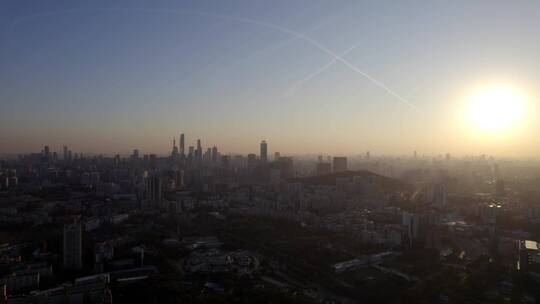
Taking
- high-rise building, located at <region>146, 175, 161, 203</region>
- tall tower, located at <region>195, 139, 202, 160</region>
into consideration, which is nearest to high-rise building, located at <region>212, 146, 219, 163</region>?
tall tower, located at <region>195, 139, 202, 160</region>

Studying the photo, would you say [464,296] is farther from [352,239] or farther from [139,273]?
[139,273]

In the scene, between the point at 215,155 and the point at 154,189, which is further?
the point at 215,155

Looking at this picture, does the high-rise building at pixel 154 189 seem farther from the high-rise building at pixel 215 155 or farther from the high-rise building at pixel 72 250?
the high-rise building at pixel 215 155

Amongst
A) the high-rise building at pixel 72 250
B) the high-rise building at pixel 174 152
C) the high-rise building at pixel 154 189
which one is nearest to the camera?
the high-rise building at pixel 72 250

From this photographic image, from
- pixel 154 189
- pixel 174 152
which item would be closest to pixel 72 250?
pixel 154 189

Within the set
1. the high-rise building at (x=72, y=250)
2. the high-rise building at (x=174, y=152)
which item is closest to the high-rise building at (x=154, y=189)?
the high-rise building at (x=72, y=250)

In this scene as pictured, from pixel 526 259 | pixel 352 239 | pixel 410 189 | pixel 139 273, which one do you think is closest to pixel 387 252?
pixel 352 239

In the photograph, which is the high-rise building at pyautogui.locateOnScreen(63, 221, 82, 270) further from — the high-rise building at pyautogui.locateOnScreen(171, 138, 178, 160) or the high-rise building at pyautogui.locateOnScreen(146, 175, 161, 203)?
the high-rise building at pyautogui.locateOnScreen(171, 138, 178, 160)

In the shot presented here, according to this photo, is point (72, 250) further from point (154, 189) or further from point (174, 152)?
point (174, 152)
